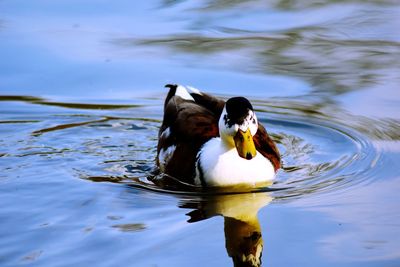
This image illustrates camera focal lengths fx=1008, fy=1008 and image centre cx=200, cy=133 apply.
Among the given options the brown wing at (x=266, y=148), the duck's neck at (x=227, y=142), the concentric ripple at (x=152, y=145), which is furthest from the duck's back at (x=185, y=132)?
the brown wing at (x=266, y=148)

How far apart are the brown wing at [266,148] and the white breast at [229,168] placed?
0.61ft

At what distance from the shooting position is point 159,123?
11.7 m

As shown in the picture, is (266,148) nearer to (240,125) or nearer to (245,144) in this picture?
(245,144)

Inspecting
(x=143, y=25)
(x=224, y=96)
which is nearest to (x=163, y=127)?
(x=224, y=96)

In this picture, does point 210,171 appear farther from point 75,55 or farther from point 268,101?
point 75,55

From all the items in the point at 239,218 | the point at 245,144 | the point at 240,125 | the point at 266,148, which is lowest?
the point at 239,218

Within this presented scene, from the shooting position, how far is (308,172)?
9.88 m

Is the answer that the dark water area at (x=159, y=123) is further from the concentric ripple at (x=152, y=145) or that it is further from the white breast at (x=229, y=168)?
the white breast at (x=229, y=168)

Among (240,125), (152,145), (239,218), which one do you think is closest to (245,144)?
(240,125)

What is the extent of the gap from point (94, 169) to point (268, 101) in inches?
110

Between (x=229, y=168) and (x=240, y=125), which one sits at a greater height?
(x=240, y=125)

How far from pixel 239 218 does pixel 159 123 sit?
3.22 meters

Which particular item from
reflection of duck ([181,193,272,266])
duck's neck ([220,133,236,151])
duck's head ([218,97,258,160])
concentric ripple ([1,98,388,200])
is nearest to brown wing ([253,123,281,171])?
concentric ripple ([1,98,388,200])

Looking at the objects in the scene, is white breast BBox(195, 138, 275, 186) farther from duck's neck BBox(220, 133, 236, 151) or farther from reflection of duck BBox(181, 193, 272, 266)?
reflection of duck BBox(181, 193, 272, 266)
